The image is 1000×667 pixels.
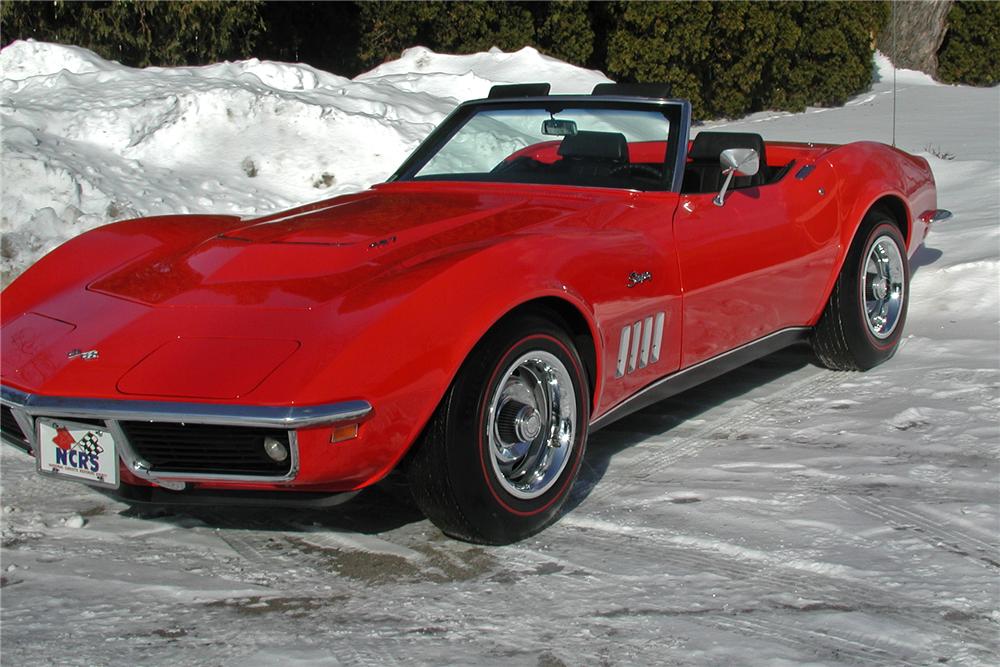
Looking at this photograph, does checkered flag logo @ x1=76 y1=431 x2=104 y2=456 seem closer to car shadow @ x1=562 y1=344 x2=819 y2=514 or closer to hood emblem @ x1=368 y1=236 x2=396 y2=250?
hood emblem @ x1=368 y1=236 x2=396 y2=250

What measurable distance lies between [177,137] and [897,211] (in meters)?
5.89

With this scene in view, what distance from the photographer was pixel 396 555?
3555 millimetres

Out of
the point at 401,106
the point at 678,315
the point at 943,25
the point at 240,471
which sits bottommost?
the point at 240,471

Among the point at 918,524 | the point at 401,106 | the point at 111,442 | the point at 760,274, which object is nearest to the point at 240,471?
the point at 111,442

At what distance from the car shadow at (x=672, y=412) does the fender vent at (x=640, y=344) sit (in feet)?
1.46

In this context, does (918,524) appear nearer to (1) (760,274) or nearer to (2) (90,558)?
(1) (760,274)

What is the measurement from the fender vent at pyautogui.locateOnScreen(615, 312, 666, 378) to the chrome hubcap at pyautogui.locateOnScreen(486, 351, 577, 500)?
0.34m

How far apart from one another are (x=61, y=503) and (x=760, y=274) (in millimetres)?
2786

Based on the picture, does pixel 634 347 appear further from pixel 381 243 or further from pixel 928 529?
pixel 928 529

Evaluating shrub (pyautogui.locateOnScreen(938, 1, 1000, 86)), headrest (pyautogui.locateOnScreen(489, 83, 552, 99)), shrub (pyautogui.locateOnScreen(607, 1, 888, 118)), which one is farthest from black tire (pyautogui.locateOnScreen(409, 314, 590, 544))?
shrub (pyautogui.locateOnScreen(938, 1, 1000, 86))

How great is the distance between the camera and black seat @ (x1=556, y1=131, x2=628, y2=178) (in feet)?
15.3

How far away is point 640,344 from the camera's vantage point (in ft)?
13.5

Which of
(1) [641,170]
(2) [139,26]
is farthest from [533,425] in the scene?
(2) [139,26]

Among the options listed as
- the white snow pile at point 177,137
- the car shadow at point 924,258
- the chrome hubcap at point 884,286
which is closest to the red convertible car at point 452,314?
the chrome hubcap at point 884,286
